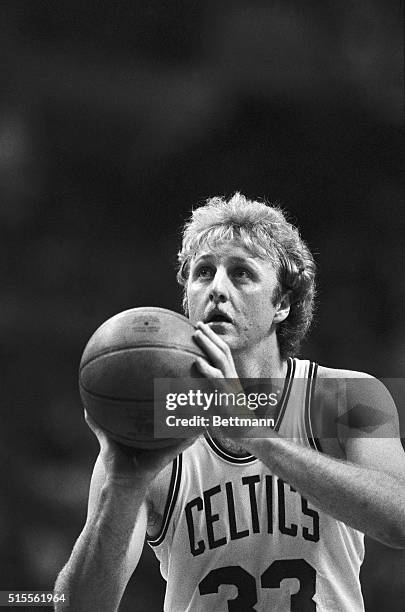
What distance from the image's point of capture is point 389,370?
6.67 metres

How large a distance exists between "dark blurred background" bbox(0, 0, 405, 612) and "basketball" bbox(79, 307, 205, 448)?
3.45 meters

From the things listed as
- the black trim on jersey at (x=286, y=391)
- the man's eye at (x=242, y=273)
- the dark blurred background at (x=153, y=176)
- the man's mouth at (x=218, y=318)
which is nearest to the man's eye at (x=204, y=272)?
the man's eye at (x=242, y=273)

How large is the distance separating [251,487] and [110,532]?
2.45 ft

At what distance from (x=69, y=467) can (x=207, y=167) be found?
2.77 m

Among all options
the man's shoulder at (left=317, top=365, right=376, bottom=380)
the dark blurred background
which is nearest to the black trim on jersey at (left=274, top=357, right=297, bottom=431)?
the man's shoulder at (left=317, top=365, right=376, bottom=380)

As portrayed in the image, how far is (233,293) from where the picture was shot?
11.9 ft

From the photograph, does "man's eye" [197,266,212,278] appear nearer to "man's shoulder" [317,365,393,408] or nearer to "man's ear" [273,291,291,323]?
"man's ear" [273,291,291,323]

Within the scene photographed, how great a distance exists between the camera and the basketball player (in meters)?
2.89

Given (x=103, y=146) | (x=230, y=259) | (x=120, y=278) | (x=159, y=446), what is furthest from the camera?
(x=103, y=146)

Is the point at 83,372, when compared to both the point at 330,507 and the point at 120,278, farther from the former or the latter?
the point at 120,278

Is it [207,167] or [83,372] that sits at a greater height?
[207,167]

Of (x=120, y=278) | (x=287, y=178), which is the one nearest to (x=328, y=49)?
(x=287, y=178)

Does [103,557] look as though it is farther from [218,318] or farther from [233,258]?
[233,258]

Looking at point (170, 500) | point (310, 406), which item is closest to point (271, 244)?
point (310, 406)
